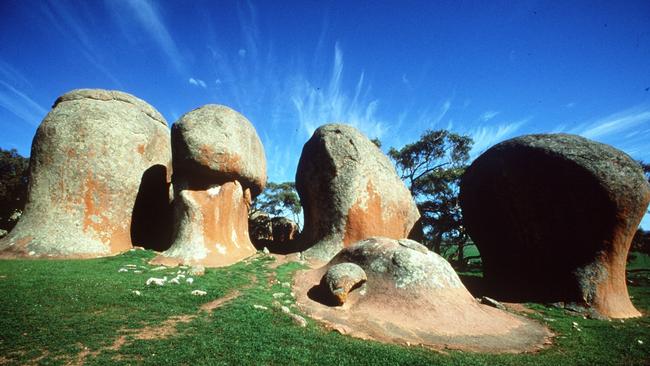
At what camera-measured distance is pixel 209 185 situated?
12812 millimetres

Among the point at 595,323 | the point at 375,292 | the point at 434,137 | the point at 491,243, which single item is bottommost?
the point at 595,323

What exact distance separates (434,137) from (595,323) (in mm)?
20870

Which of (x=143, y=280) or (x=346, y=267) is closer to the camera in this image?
(x=143, y=280)

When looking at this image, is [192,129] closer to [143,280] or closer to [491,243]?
[143,280]

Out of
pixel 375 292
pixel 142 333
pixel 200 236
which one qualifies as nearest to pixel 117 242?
pixel 200 236

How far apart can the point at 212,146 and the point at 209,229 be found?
10.8 ft

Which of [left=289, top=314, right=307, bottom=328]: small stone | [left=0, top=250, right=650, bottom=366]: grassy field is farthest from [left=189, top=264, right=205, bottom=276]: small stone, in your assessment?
[left=289, top=314, right=307, bottom=328]: small stone

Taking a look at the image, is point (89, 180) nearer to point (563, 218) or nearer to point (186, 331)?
point (186, 331)

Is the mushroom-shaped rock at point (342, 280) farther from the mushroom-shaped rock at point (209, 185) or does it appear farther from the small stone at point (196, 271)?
the mushroom-shaped rock at point (209, 185)

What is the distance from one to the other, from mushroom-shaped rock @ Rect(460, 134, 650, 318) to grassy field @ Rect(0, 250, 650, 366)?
5.17 feet

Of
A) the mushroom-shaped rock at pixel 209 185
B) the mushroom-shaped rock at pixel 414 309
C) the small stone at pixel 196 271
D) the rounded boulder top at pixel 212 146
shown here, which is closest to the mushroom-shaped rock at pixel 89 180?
the mushroom-shaped rock at pixel 209 185

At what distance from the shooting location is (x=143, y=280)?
7.92m

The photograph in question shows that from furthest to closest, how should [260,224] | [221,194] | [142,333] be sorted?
[260,224], [221,194], [142,333]

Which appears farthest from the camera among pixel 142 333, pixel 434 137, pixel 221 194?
pixel 434 137
